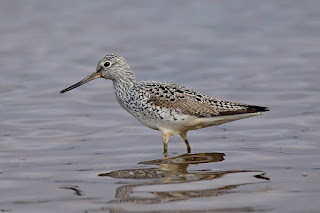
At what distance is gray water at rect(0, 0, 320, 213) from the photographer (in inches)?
323

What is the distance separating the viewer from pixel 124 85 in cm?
1138

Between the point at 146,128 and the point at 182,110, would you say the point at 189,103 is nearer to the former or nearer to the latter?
the point at 182,110

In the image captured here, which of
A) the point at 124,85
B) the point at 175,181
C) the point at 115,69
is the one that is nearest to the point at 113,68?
the point at 115,69

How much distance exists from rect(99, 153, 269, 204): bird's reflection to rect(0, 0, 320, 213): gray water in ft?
0.08

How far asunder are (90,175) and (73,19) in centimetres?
1431

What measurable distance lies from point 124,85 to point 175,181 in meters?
3.06

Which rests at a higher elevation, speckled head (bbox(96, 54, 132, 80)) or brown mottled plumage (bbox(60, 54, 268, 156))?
speckled head (bbox(96, 54, 132, 80))

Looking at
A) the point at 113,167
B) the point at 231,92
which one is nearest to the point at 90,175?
the point at 113,167

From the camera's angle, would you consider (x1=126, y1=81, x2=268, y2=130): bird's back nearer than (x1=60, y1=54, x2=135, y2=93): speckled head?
Yes

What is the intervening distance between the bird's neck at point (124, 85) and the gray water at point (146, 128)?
79 centimetres

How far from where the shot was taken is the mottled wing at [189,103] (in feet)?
34.6

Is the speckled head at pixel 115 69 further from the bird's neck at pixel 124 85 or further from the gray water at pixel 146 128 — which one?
the gray water at pixel 146 128

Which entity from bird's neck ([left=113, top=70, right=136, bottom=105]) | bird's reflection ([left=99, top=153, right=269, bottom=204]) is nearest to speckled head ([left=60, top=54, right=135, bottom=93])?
bird's neck ([left=113, top=70, right=136, bottom=105])

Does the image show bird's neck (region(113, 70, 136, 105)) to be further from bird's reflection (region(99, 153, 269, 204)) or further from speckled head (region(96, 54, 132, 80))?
bird's reflection (region(99, 153, 269, 204))
